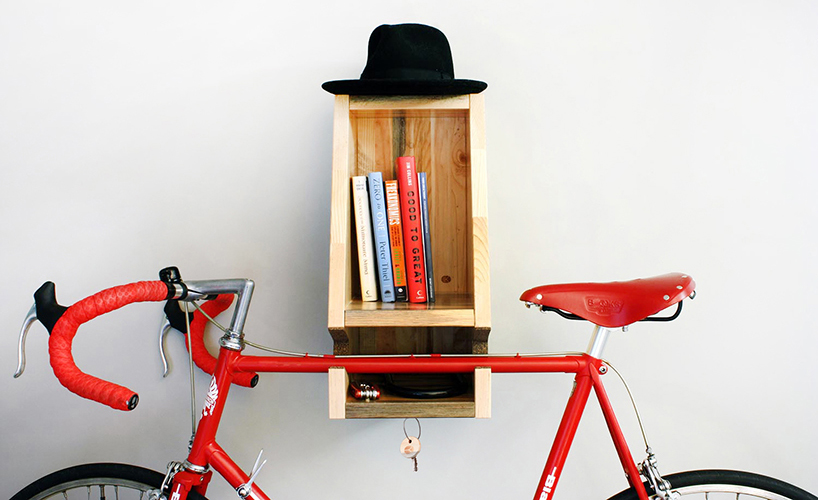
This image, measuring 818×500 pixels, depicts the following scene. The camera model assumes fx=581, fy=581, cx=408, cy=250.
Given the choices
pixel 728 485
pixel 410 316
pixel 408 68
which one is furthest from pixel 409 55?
pixel 728 485

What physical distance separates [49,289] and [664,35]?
135cm

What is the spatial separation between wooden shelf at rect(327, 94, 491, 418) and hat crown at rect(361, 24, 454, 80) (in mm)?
48

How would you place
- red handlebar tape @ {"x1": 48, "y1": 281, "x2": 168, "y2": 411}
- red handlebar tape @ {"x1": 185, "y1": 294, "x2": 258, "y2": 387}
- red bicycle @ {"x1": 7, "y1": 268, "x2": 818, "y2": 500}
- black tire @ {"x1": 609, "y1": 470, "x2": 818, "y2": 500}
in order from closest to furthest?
red handlebar tape @ {"x1": 48, "y1": 281, "x2": 168, "y2": 411} < red bicycle @ {"x1": 7, "y1": 268, "x2": 818, "y2": 500} < black tire @ {"x1": 609, "y1": 470, "x2": 818, "y2": 500} < red handlebar tape @ {"x1": 185, "y1": 294, "x2": 258, "y2": 387}

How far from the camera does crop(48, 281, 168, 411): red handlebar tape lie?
868 mm

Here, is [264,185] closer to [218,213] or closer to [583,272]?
[218,213]

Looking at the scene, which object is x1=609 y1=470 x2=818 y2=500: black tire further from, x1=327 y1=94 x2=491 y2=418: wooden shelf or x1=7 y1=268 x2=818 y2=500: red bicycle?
x1=327 y1=94 x2=491 y2=418: wooden shelf

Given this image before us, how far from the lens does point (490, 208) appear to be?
133 cm

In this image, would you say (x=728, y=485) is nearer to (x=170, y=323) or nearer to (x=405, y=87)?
(x=405, y=87)

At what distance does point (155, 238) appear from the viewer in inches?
53.7

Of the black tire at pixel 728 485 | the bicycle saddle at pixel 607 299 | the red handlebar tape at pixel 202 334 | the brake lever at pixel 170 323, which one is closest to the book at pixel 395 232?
the bicycle saddle at pixel 607 299

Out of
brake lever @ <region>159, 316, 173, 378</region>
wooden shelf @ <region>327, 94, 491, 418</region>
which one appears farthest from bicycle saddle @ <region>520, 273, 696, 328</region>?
brake lever @ <region>159, 316, 173, 378</region>

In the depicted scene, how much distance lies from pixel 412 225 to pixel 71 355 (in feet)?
2.01

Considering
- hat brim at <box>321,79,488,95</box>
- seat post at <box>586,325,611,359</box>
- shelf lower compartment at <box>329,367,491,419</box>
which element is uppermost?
hat brim at <box>321,79,488,95</box>

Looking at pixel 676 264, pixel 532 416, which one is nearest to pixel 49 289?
pixel 532 416
